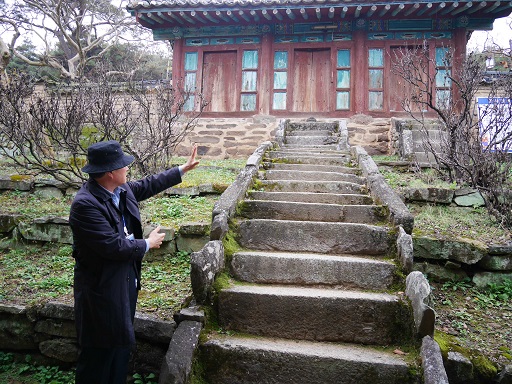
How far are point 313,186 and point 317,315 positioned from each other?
231 centimetres

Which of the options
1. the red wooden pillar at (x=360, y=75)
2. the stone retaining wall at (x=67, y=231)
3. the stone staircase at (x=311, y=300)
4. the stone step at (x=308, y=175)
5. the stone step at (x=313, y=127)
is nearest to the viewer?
the stone staircase at (x=311, y=300)

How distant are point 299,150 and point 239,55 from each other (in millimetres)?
4839

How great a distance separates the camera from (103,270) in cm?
232

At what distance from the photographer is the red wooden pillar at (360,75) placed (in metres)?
10.1

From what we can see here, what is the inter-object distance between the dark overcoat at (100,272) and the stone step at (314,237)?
1592mm

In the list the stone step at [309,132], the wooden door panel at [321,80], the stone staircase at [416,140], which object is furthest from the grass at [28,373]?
the wooden door panel at [321,80]

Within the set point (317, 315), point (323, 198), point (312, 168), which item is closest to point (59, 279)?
point (317, 315)

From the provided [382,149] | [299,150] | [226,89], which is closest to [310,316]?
[299,150]

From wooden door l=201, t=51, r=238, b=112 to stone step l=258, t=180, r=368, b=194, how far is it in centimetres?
621

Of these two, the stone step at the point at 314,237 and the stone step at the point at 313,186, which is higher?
the stone step at the point at 313,186

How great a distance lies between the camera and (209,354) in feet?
9.11

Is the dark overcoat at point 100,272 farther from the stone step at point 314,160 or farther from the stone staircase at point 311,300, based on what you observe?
the stone step at point 314,160

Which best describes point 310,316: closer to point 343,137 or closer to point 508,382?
point 508,382

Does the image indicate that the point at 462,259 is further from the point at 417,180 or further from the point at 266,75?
the point at 266,75
